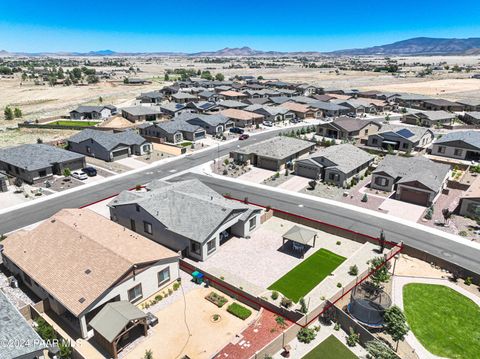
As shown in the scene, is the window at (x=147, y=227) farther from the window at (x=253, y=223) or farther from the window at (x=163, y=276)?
the window at (x=253, y=223)

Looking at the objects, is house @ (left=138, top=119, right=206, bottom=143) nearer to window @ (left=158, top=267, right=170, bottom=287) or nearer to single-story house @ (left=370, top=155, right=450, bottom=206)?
single-story house @ (left=370, top=155, right=450, bottom=206)

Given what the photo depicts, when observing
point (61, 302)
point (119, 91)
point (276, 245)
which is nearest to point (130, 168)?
point (276, 245)

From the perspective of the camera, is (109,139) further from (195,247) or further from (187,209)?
(195,247)

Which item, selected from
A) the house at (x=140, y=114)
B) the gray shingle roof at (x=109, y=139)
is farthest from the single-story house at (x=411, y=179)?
the house at (x=140, y=114)

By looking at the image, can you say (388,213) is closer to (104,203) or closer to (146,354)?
(146,354)

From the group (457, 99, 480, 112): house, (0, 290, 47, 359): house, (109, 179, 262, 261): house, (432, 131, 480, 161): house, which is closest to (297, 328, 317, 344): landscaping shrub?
(109, 179, 262, 261): house

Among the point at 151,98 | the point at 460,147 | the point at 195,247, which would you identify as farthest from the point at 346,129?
the point at 151,98

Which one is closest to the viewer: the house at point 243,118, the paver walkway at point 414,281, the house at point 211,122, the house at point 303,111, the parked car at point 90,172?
the paver walkway at point 414,281
